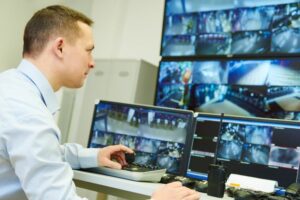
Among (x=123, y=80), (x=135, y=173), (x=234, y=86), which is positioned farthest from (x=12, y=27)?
(x=135, y=173)

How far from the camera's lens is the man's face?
1.26 meters

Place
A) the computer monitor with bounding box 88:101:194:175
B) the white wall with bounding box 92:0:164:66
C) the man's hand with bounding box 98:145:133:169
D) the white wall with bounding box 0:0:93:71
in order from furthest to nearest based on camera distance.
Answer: the white wall with bounding box 92:0:164:66, the white wall with bounding box 0:0:93:71, the computer monitor with bounding box 88:101:194:175, the man's hand with bounding box 98:145:133:169

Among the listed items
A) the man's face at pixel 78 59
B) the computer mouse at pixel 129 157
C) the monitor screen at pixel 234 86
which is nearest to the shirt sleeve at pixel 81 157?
the computer mouse at pixel 129 157

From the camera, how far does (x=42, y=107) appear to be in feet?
3.35

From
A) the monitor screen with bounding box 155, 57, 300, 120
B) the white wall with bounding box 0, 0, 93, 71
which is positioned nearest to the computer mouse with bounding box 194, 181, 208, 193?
the monitor screen with bounding box 155, 57, 300, 120

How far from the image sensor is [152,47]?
302 centimetres

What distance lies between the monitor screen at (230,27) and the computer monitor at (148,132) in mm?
651

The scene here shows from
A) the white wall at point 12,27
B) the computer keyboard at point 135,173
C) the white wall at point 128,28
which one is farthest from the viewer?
the white wall at point 128,28

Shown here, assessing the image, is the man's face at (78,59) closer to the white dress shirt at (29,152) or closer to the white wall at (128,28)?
the white dress shirt at (29,152)

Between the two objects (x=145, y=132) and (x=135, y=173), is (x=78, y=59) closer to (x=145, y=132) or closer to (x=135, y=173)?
(x=135, y=173)

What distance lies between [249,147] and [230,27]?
896mm

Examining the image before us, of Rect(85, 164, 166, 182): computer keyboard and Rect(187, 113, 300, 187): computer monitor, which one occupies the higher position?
Rect(187, 113, 300, 187): computer monitor

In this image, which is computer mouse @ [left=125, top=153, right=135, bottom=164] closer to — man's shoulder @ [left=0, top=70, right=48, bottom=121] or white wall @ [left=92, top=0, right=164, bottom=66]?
man's shoulder @ [left=0, top=70, right=48, bottom=121]

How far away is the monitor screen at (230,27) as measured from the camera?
206 cm
